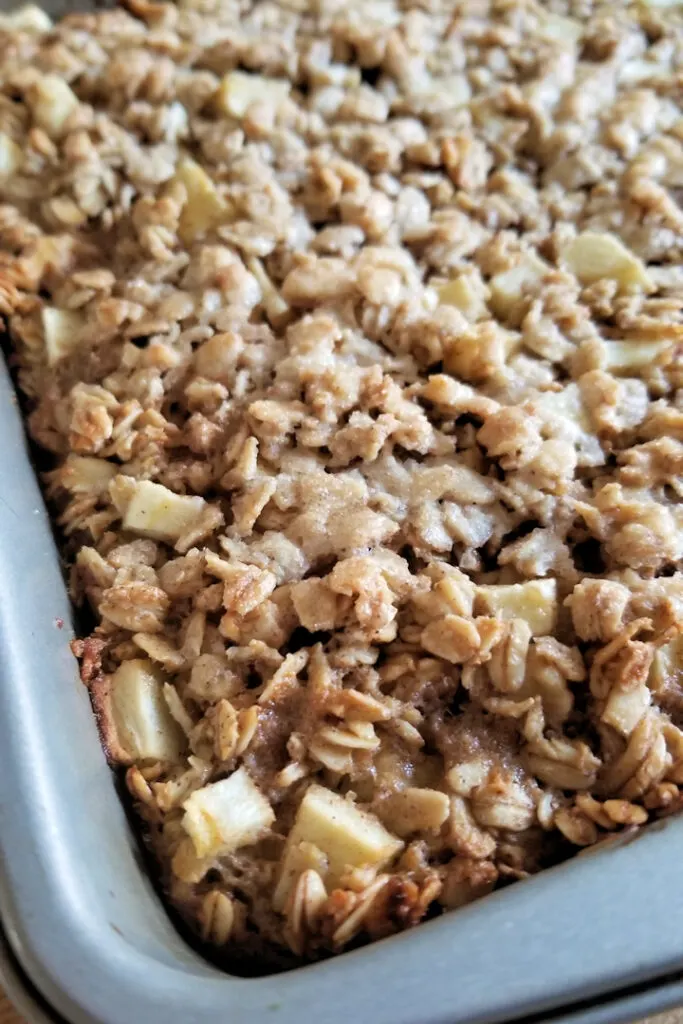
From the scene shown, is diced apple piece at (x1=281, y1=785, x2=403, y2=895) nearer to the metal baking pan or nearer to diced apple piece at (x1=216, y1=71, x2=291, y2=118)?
the metal baking pan

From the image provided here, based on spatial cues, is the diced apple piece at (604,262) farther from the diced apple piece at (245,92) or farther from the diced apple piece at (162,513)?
the diced apple piece at (162,513)

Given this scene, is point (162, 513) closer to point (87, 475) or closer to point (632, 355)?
point (87, 475)

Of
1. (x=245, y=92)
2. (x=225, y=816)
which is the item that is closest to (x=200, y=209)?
(x=245, y=92)

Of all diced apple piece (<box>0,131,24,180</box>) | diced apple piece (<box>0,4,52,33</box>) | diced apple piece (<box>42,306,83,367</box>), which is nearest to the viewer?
diced apple piece (<box>42,306,83,367</box>)

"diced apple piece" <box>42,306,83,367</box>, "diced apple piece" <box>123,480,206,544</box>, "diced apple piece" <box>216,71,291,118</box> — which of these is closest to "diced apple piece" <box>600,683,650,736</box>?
"diced apple piece" <box>123,480,206,544</box>

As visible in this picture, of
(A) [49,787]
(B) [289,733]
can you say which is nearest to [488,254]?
(B) [289,733]

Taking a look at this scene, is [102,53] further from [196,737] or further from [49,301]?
[196,737]
